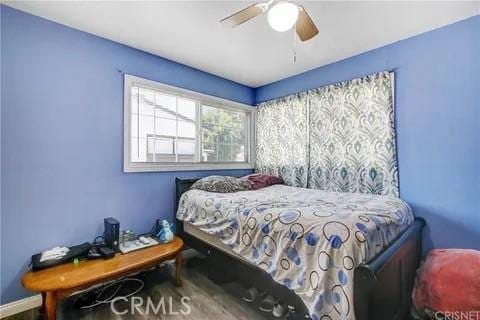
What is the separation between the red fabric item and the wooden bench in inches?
80.6

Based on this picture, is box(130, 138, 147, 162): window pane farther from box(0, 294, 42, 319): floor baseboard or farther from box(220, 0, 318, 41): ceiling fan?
box(220, 0, 318, 41): ceiling fan

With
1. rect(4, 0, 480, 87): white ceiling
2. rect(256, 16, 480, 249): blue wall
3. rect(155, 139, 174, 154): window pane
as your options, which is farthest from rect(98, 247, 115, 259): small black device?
rect(256, 16, 480, 249): blue wall

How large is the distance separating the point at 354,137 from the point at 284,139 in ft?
3.32

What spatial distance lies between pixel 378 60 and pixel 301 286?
2.53 m

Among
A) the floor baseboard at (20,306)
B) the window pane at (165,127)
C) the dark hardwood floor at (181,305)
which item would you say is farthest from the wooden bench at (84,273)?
the window pane at (165,127)

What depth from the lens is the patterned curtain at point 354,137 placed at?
2.44m

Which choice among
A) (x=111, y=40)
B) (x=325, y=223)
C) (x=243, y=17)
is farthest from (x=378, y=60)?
(x=111, y=40)

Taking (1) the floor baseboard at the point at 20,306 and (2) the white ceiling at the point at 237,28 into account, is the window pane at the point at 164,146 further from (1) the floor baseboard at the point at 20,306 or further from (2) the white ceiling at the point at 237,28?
(1) the floor baseboard at the point at 20,306

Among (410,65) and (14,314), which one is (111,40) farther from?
(410,65)

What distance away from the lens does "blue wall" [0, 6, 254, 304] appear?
1.83m

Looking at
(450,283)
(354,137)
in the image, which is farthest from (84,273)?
(354,137)

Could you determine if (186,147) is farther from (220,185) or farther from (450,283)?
(450,283)

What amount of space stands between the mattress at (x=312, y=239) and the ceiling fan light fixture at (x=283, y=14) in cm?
126

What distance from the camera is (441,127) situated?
84.6 inches
